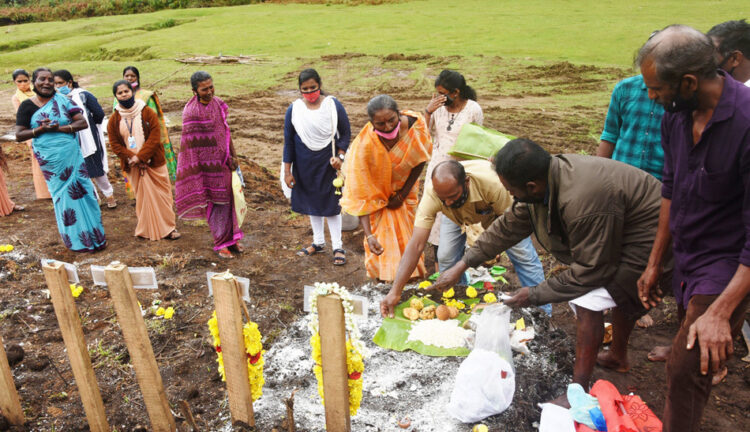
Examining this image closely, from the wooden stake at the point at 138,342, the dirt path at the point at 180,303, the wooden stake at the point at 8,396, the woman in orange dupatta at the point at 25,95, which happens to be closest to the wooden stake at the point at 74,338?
the wooden stake at the point at 138,342

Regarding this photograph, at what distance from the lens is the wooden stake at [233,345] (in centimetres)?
237

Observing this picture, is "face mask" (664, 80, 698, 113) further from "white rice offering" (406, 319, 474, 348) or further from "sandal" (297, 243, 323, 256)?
"sandal" (297, 243, 323, 256)

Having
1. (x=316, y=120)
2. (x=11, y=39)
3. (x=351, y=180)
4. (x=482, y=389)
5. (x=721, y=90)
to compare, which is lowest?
(x=482, y=389)

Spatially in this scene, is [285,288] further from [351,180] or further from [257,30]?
[257,30]

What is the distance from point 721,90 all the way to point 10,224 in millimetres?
7039

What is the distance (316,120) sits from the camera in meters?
4.81

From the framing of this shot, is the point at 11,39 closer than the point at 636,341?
No

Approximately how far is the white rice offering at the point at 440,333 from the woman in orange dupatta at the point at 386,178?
702 millimetres

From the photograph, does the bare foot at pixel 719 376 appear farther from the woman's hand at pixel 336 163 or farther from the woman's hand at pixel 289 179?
the woman's hand at pixel 289 179

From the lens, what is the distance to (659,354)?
3488 millimetres

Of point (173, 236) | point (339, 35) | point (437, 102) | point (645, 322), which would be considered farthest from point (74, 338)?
point (339, 35)

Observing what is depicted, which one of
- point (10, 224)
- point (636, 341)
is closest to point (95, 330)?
point (10, 224)

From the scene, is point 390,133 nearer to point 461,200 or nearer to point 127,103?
point 461,200

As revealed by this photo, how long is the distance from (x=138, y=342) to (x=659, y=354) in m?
3.20
